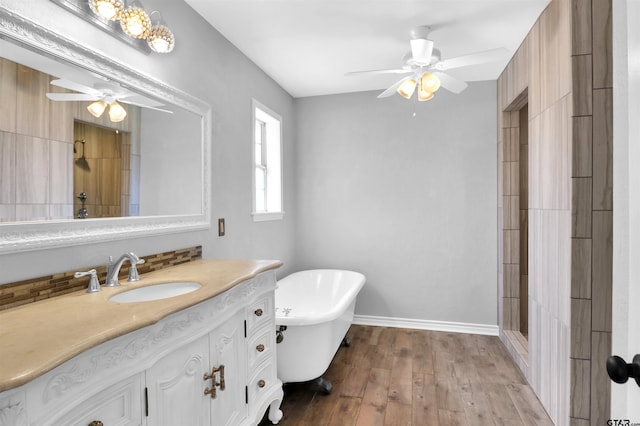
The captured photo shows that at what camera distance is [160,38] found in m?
1.83

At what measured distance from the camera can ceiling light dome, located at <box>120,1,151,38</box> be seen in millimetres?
1620

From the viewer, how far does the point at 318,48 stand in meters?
2.80

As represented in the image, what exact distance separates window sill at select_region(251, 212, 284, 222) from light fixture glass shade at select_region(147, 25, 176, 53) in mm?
1468

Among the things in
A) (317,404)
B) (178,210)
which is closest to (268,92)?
(178,210)

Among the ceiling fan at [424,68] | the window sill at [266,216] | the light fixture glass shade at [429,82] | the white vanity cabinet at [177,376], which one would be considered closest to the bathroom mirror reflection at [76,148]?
the white vanity cabinet at [177,376]

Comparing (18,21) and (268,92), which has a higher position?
(268,92)

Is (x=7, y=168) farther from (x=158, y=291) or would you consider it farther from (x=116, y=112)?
(x=158, y=291)

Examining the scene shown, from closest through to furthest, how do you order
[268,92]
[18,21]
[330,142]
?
[18,21], [268,92], [330,142]

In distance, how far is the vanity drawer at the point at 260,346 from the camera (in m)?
1.80

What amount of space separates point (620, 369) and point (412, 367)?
2.37 metres

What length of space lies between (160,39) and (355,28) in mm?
1321

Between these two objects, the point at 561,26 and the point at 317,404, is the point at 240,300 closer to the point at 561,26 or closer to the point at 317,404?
the point at 317,404

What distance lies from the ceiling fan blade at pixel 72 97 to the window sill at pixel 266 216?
162cm

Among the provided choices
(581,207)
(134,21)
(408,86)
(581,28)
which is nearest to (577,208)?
(581,207)
